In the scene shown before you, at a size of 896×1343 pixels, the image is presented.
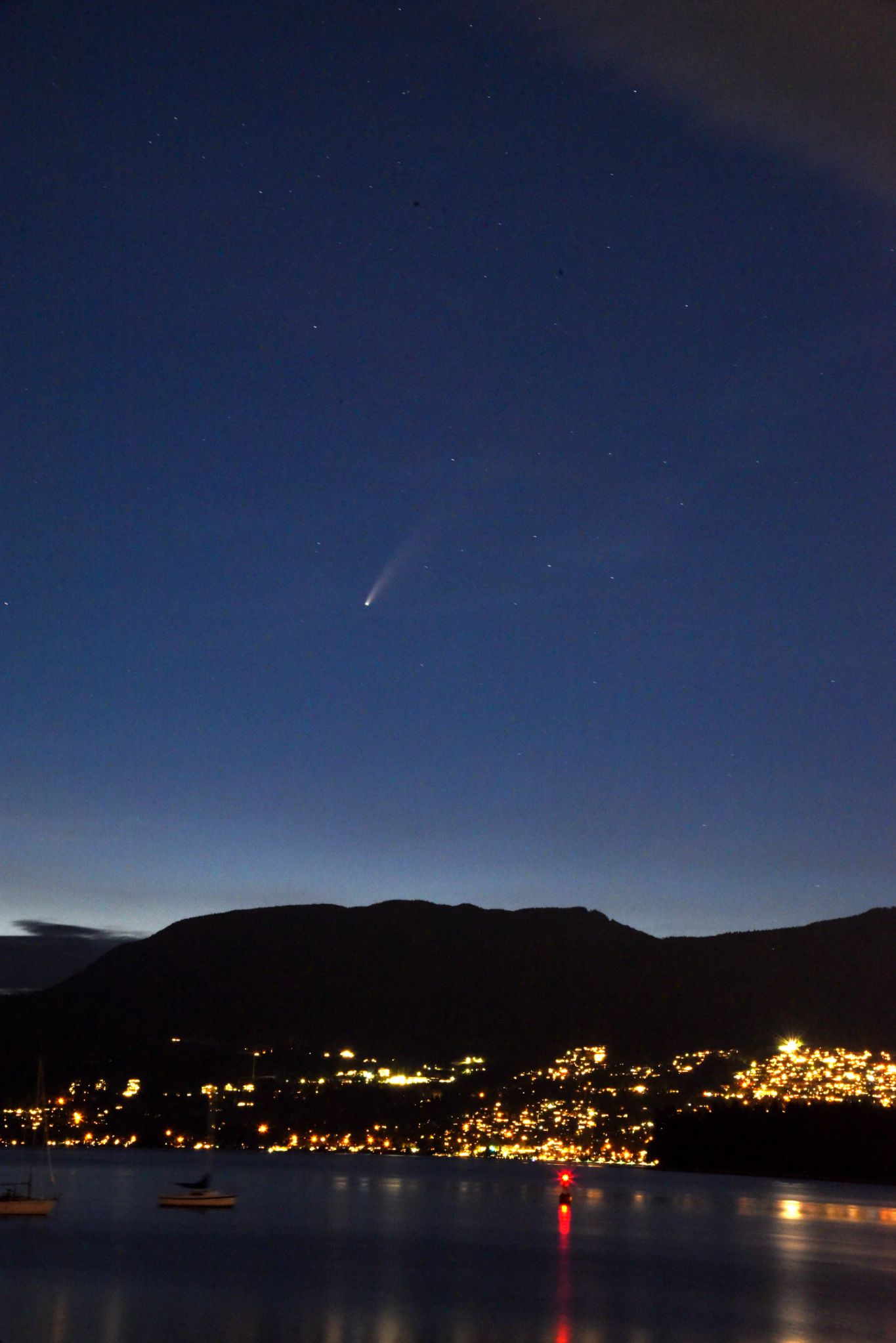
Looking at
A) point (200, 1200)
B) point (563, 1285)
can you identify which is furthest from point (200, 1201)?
point (563, 1285)

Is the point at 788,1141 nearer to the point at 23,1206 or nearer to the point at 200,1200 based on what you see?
the point at 200,1200

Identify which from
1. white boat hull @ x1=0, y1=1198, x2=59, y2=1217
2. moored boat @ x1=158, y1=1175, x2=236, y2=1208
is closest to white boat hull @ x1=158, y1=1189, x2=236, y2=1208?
moored boat @ x1=158, y1=1175, x2=236, y2=1208

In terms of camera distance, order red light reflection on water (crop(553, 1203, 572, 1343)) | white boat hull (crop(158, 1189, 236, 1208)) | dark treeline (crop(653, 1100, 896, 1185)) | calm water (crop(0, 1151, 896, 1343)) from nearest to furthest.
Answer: red light reflection on water (crop(553, 1203, 572, 1343)) → calm water (crop(0, 1151, 896, 1343)) → white boat hull (crop(158, 1189, 236, 1208)) → dark treeline (crop(653, 1100, 896, 1185))

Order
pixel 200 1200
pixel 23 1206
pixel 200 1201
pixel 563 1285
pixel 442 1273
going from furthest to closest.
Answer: pixel 200 1200 < pixel 200 1201 < pixel 23 1206 < pixel 442 1273 < pixel 563 1285

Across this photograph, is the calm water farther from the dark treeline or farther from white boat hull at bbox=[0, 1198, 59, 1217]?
the dark treeline

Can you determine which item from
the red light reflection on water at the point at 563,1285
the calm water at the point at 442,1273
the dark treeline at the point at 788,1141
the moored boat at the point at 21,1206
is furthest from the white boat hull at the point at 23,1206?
the dark treeline at the point at 788,1141
